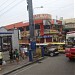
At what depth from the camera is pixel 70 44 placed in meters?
24.0

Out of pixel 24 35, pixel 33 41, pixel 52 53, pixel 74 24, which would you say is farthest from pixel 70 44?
pixel 74 24

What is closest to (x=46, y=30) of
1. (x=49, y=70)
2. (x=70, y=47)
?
(x=70, y=47)

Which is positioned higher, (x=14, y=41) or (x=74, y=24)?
(x=74, y=24)

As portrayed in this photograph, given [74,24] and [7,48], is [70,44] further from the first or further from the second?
[74,24]

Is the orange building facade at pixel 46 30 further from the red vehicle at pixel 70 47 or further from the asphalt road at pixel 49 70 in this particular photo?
the asphalt road at pixel 49 70

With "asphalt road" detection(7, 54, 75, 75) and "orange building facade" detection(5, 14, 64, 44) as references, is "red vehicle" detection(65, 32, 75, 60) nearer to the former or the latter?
"asphalt road" detection(7, 54, 75, 75)

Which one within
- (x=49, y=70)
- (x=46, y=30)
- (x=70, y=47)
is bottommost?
(x=49, y=70)

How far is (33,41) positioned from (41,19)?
1003 inches

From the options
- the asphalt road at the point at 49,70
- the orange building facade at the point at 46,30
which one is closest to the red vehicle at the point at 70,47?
the asphalt road at the point at 49,70

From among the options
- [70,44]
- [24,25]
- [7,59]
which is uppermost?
[24,25]

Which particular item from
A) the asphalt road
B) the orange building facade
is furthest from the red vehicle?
the orange building facade

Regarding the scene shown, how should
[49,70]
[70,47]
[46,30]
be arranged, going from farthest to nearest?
1. [46,30]
2. [70,47]
3. [49,70]

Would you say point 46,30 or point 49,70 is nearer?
point 49,70

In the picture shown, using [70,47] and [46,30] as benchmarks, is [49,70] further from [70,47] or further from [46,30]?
[46,30]
